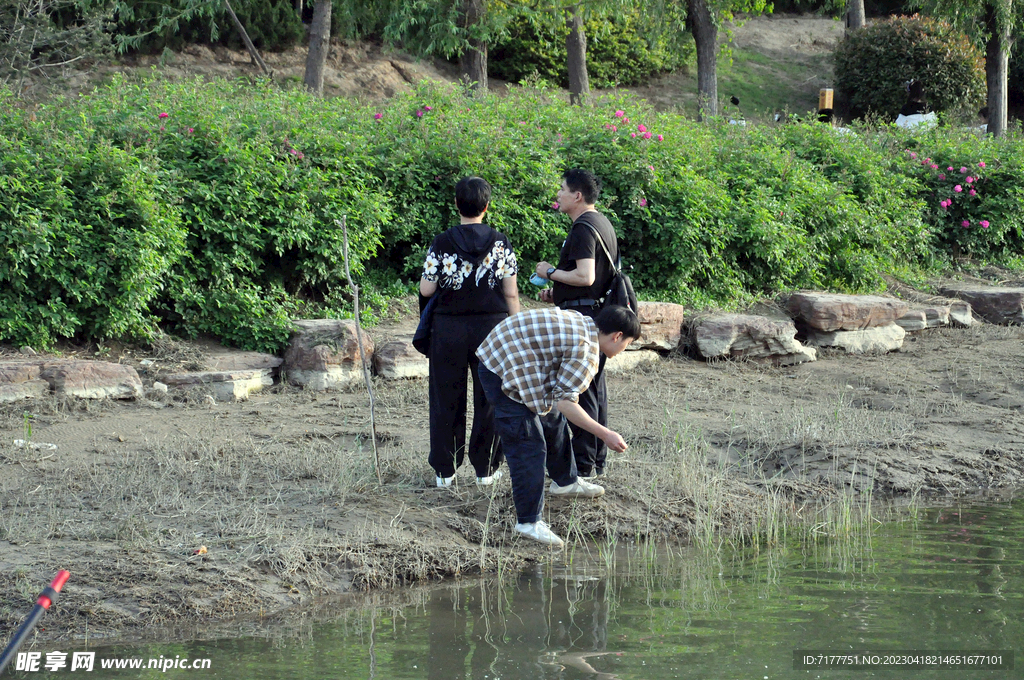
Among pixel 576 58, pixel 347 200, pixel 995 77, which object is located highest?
pixel 576 58

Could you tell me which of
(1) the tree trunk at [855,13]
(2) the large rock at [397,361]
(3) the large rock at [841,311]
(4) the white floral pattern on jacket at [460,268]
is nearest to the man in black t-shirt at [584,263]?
(4) the white floral pattern on jacket at [460,268]

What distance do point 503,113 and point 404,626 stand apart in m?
8.18

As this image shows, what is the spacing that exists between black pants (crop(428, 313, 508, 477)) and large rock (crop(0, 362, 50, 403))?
3.57 m

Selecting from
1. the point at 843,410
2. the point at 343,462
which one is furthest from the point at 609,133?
the point at 343,462

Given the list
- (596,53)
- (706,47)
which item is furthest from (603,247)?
(596,53)

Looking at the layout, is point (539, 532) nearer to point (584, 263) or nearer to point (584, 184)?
point (584, 263)

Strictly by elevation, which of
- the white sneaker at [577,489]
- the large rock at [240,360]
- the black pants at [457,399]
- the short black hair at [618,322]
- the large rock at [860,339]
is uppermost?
the short black hair at [618,322]

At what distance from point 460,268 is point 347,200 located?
440 centimetres

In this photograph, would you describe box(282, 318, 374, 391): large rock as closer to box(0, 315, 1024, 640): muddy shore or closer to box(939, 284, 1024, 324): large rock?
box(0, 315, 1024, 640): muddy shore

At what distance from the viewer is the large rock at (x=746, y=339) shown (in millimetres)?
10398

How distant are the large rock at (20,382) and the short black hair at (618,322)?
4.90 m

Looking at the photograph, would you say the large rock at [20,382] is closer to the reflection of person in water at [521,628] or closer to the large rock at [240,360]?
the large rock at [240,360]

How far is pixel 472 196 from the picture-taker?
5488 millimetres

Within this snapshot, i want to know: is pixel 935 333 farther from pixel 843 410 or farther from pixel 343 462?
pixel 343 462
